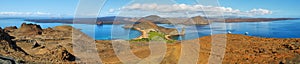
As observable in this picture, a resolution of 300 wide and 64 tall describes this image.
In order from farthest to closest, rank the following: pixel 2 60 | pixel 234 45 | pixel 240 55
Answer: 1. pixel 234 45
2. pixel 240 55
3. pixel 2 60

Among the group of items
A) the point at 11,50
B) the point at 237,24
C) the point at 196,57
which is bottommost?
the point at 237,24

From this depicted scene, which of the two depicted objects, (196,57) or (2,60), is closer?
(2,60)

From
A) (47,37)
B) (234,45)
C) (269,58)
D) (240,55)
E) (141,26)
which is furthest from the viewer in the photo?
(141,26)

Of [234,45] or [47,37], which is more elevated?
[234,45]

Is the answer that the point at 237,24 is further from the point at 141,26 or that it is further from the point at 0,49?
the point at 0,49

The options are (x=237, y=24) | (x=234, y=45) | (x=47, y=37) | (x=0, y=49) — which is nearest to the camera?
(x=234, y=45)

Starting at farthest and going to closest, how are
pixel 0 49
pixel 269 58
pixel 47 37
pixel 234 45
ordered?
1. pixel 47 37
2. pixel 0 49
3. pixel 234 45
4. pixel 269 58

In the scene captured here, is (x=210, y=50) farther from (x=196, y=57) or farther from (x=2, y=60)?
(x=2, y=60)

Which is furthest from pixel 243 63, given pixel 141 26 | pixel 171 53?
pixel 141 26

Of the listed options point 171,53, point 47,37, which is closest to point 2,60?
point 171,53
